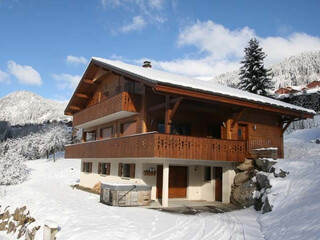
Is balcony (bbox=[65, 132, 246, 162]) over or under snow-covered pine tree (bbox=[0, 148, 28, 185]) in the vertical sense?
over

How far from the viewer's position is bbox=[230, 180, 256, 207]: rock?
1490cm

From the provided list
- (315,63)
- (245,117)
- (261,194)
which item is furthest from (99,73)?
(315,63)

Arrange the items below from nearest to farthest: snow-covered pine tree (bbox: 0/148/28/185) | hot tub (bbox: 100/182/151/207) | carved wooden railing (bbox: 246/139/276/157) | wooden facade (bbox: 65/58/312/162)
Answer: hot tub (bbox: 100/182/151/207), wooden facade (bbox: 65/58/312/162), carved wooden railing (bbox: 246/139/276/157), snow-covered pine tree (bbox: 0/148/28/185)

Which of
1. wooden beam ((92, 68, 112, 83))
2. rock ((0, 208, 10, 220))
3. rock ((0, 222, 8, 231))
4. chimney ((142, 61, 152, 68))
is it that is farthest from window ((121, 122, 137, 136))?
rock ((0, 222, 8, 231))

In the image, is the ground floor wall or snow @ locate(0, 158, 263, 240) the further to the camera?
the ground floor wall

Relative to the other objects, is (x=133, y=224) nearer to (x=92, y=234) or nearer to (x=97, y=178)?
(x=92, y=234)

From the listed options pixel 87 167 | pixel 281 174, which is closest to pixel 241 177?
pixel 281 174

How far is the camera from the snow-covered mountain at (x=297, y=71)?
8179cm

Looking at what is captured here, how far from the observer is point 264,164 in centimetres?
1480

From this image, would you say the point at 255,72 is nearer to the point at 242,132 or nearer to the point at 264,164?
the point at 242,132

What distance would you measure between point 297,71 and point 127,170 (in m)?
80.3

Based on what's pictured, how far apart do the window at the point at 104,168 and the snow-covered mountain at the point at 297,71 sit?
60.8 metres

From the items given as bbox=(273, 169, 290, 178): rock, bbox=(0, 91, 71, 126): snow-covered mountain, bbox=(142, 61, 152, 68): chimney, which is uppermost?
bbox=(0, 91, 71, 126): snow-covered mountain

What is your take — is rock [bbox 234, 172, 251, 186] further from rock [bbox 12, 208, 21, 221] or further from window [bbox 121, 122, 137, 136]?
rock [bbox 12, 208, 21, 221]
